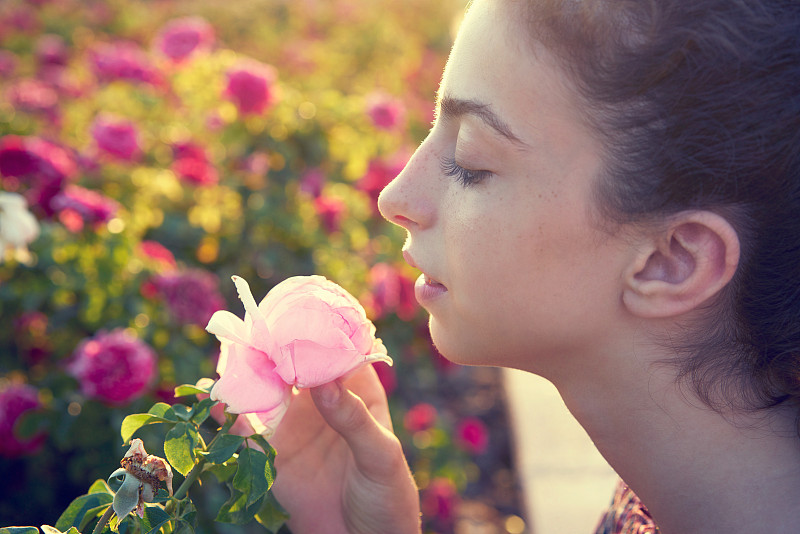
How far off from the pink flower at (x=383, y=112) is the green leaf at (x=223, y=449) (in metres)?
2.13

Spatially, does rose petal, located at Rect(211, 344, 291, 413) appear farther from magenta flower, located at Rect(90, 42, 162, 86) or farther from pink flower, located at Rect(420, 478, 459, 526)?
magenta flower, located at Rect(90, 42, 162, 86)

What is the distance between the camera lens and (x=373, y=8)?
7898 mm

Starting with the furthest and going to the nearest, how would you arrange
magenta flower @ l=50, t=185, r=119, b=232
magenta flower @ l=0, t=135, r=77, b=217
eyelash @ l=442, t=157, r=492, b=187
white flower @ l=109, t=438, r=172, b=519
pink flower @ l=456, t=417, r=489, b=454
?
pink flower @ l=456, t=417, r=489, b=454, magenta flower @ l=0, t=135, r=77, b=217, magenta flower @ l=50, t=185, r=119, b=232, eyelash @ l=442, t=157, r=492, b=187, white flower @ l=109, t=438, r=172, b=519

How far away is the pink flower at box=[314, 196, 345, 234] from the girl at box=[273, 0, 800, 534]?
1476 millimetres

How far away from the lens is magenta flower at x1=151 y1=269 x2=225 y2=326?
2004mm

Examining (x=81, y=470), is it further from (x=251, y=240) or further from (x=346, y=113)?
(x=346, y=113)

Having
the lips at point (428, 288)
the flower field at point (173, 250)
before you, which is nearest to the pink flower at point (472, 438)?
the flower field at point (173, 250)

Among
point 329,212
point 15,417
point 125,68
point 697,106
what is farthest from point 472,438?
point 125,68

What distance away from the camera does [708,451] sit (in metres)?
1.17

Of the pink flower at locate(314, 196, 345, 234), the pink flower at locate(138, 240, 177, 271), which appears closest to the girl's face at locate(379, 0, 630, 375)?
the pink flower at locate(138, 240, 177, 271)

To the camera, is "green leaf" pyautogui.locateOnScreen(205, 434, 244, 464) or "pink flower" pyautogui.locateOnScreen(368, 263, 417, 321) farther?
"pink flower" pyautogui.locateOnScreen(368, 263, 417, 321)

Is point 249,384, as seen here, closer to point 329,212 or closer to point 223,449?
point 223,449

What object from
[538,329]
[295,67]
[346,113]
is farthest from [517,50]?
[295,67]

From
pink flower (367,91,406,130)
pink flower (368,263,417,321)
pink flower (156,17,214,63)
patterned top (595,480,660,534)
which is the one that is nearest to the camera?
patterned top (595,480,660,534)
